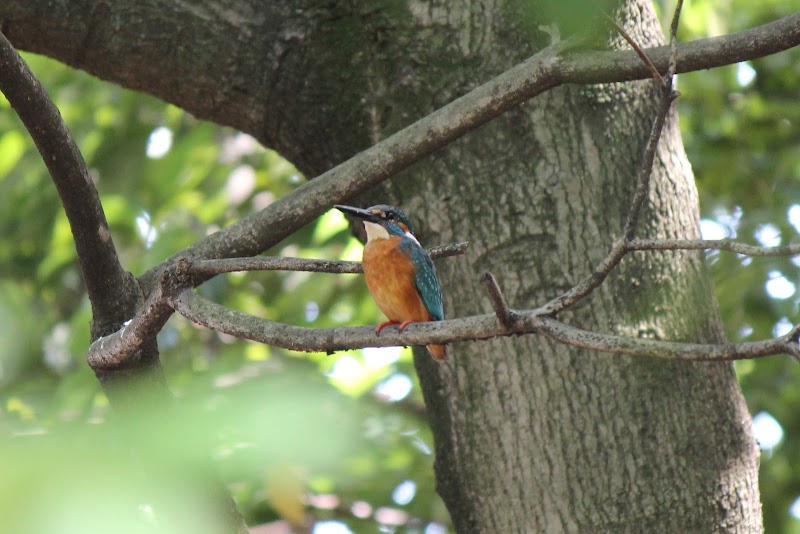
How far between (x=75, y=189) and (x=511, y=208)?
4.22 feet

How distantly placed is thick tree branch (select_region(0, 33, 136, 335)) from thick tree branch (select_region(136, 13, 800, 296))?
123mm

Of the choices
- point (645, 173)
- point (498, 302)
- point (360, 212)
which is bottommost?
point (498, 302)

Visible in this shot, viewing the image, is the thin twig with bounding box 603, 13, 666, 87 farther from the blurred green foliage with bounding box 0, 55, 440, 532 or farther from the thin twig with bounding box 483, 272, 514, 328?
the blurred green foliage with bounding box 0, 55, 440, 532

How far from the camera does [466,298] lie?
2.85 m

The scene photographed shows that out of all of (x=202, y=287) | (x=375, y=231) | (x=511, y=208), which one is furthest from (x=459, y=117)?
(x=202, y=287)

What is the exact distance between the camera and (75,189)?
2344mm

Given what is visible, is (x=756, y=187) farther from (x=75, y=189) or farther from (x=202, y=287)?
(x=75, y=189)

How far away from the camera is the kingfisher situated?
2.99 metres

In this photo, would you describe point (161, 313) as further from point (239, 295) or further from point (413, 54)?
point (239, 295)

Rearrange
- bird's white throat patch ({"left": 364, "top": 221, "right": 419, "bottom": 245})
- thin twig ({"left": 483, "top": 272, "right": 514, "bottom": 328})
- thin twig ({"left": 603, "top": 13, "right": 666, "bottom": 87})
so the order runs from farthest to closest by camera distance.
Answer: bird's white throat patch ({"left": 364, "top": 221, "right": 419, "bottom": 245}) < thin twig ({"left": 603, "top": 13, "right": 666, "bottom": 87}) < thin twig ({"left": 483, "top": 272, "right": 514, "bottom": 328})

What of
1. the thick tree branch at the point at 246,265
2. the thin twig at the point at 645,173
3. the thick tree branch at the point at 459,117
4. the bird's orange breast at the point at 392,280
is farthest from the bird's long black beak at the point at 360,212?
the thin twig at the point at 645,173

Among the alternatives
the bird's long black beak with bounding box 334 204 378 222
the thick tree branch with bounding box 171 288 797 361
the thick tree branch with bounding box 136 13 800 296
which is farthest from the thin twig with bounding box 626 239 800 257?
the bird's long black beak with bounding box 334 204 378 222

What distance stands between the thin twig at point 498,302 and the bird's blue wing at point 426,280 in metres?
1.18

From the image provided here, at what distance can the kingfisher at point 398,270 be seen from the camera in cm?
299
